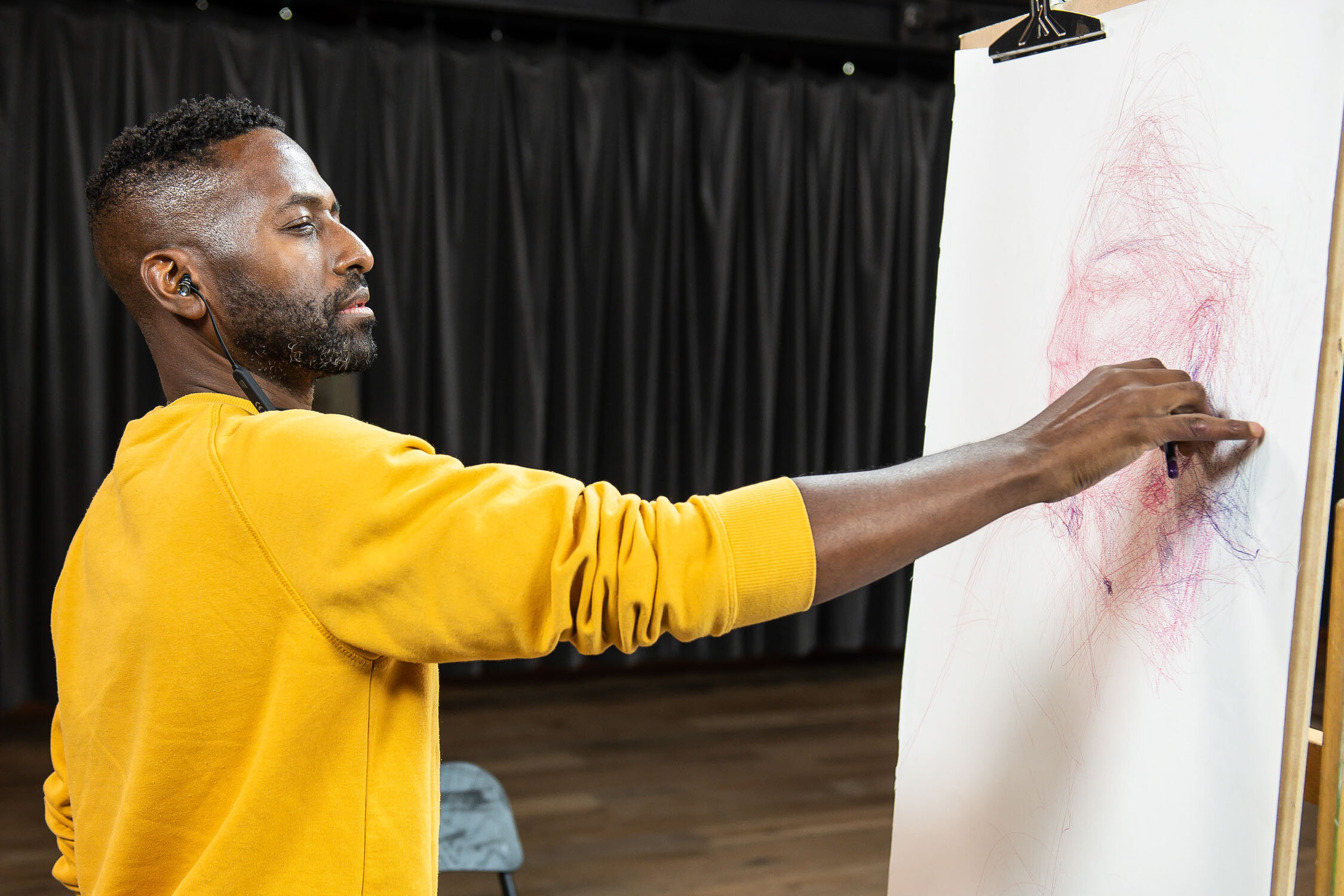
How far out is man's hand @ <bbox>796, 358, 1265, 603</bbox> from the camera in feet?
2.53

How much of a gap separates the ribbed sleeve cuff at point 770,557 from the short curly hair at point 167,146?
62cm

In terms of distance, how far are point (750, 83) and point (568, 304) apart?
1011 millimetres

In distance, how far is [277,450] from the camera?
80 cm

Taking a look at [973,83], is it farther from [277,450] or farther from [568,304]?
[568,304]

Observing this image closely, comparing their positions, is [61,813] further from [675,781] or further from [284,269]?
[675,781]

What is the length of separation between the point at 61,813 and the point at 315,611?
50cm

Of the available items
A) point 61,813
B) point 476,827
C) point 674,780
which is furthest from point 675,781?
point 61,813

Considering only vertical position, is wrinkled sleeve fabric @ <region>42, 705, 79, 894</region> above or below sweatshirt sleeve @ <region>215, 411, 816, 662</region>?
below

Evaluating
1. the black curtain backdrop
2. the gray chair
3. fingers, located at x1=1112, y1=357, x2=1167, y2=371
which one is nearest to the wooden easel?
fingers, located at x1=1112, y1=357, x2=1167, y2=371

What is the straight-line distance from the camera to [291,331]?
40.0 inches

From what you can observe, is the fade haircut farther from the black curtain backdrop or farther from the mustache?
the black curtain backdrop

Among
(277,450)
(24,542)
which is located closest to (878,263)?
(24,542)

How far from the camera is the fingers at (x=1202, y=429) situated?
0.88m

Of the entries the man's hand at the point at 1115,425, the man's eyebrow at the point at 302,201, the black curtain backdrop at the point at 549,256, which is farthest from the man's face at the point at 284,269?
the black curtain backdrop at the point at 549,256
